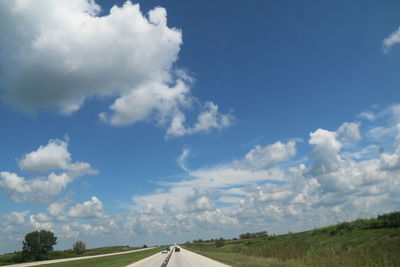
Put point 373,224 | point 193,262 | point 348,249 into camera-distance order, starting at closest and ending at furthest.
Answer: point 348,249, point 193,262, point 373,224

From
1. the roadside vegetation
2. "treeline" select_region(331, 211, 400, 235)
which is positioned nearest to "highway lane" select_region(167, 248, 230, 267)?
the roadside vegetation

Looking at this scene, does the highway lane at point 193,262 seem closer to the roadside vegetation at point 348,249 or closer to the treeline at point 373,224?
the roadside vegetation at point 348,249

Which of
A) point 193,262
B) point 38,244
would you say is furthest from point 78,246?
point 193,262

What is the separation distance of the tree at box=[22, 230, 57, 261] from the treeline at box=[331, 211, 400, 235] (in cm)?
8304

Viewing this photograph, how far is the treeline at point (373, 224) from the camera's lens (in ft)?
120

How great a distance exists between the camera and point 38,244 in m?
103

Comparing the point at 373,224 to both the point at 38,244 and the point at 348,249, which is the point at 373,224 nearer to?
the point at 348,249

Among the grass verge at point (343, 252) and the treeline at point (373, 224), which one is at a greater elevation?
the treeline at point (373, 224)

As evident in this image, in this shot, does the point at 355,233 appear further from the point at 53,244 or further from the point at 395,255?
the point at 53,244

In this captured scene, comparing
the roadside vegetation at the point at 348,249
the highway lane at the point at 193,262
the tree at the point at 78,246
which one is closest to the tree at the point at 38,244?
the tree at the point at 78,246

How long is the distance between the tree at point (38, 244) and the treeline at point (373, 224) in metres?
83.0

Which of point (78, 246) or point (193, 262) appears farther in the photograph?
point (78, 246)

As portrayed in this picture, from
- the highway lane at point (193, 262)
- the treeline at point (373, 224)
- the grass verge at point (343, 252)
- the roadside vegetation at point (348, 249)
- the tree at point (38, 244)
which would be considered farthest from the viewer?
the tree at point (38, 244)

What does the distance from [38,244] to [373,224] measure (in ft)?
323
